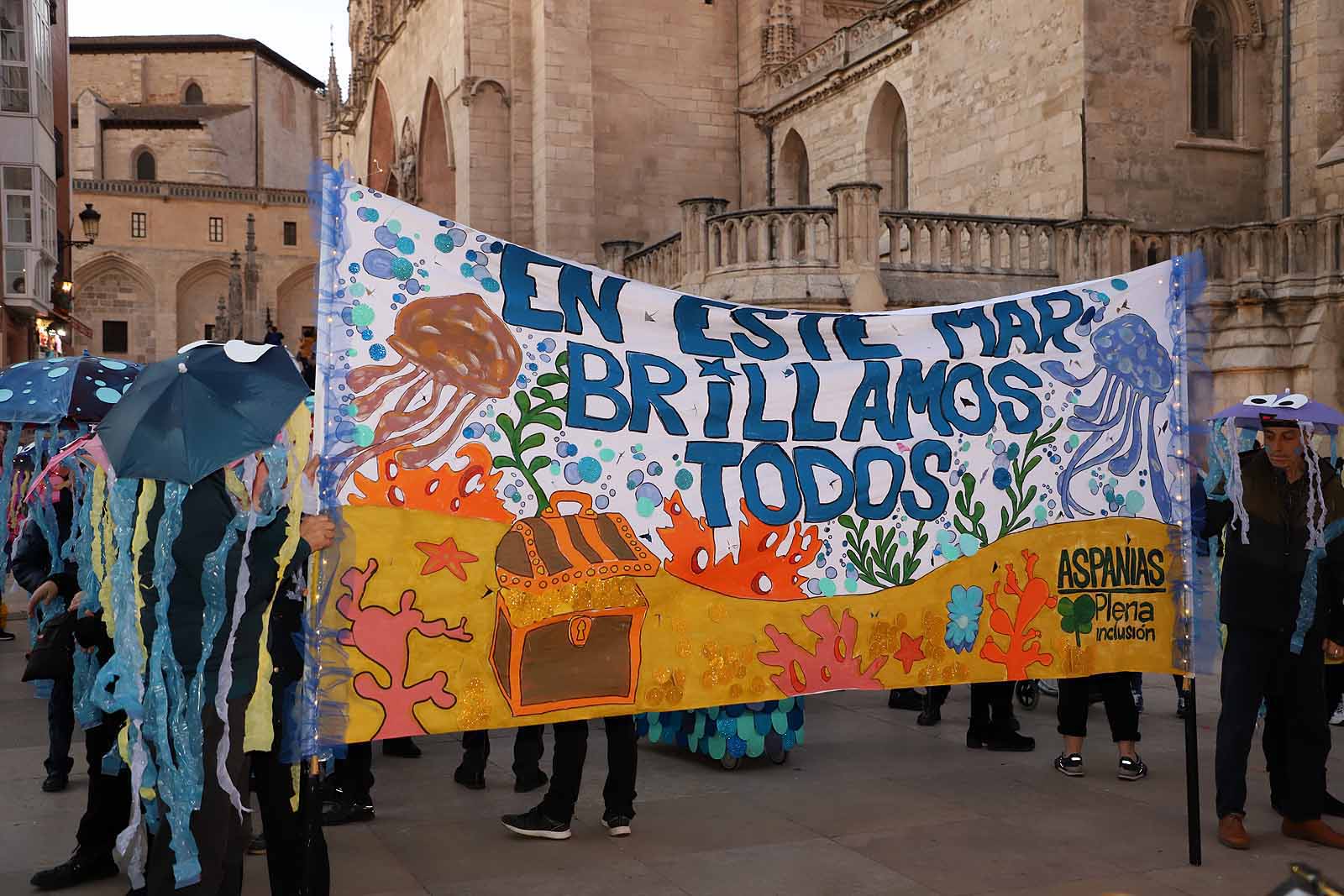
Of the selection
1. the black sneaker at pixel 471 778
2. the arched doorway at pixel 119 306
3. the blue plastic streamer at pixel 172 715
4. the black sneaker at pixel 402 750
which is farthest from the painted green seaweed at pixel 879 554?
the arched doorway at pixel 119 306

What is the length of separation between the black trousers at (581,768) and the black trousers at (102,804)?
1799 mm

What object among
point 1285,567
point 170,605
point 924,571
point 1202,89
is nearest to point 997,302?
point 924,571

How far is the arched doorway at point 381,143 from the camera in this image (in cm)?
3812

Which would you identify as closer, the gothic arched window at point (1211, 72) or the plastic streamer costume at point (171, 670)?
the plastic streamer costume at point (171, 670)

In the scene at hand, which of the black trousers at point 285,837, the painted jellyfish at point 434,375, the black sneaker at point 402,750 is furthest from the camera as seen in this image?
the black sneaker at point 402,750

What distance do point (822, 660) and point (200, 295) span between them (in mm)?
68071

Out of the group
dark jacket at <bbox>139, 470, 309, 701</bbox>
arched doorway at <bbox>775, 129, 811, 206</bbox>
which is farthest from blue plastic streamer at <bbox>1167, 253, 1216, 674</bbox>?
arched doorway at <bbox>775, 129, 811, 206</bbox>

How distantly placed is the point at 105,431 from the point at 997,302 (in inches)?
155

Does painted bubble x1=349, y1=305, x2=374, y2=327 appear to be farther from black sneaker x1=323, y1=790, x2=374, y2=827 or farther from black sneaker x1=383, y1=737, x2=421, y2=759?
black sneaker x1=383, y1=737, x2=421, y2=759

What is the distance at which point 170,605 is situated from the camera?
4121mm

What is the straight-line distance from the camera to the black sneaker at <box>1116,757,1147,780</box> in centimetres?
691

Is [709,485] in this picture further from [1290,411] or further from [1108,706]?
[1108,706]

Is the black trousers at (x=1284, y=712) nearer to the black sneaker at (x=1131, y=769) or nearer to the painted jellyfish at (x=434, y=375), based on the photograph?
the black sneaker at (x=1131, y=769)

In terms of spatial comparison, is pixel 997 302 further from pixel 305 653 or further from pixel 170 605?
pixel 170 605
